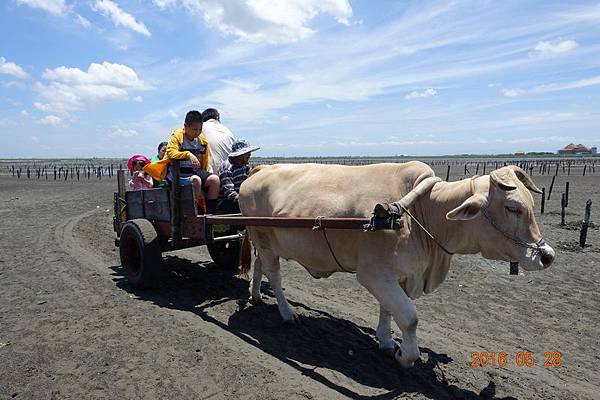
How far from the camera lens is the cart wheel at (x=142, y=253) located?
6.30 m

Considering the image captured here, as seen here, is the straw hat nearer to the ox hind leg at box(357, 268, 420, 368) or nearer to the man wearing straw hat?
the man wearing straw hat

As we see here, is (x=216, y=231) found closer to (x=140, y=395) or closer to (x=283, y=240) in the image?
(x=283, y=240)

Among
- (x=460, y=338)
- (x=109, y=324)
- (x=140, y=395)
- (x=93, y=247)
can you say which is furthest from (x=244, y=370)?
(x=93, y=247)

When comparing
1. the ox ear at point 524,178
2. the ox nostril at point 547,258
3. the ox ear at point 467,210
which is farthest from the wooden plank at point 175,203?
the ox nostril at point 547,258

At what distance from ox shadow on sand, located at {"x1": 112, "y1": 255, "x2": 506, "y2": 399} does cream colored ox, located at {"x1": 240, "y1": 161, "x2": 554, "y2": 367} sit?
0.25 m

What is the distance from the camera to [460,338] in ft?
17.6

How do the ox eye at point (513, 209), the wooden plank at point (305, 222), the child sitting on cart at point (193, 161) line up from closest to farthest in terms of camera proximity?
the ox eye at point (513, 209), the wooden plank at point (305, 222), the child sitting on cart at point (193, 161)

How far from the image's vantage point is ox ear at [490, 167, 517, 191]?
3.61m

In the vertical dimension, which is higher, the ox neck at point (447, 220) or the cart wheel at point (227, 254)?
the ox neck at point (447, 220)

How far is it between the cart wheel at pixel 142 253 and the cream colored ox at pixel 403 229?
6.39 ft

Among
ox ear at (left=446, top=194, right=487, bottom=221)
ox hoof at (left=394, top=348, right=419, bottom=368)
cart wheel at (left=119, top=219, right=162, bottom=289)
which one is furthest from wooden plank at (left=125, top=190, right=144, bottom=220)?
ox ear at (left=446, top=194, right=487, bottom=221)

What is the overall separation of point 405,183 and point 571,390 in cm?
236

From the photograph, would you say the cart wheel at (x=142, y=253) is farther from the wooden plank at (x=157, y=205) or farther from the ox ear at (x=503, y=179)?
the ox ear at (x=503, y=179)

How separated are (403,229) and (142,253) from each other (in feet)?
12.3
